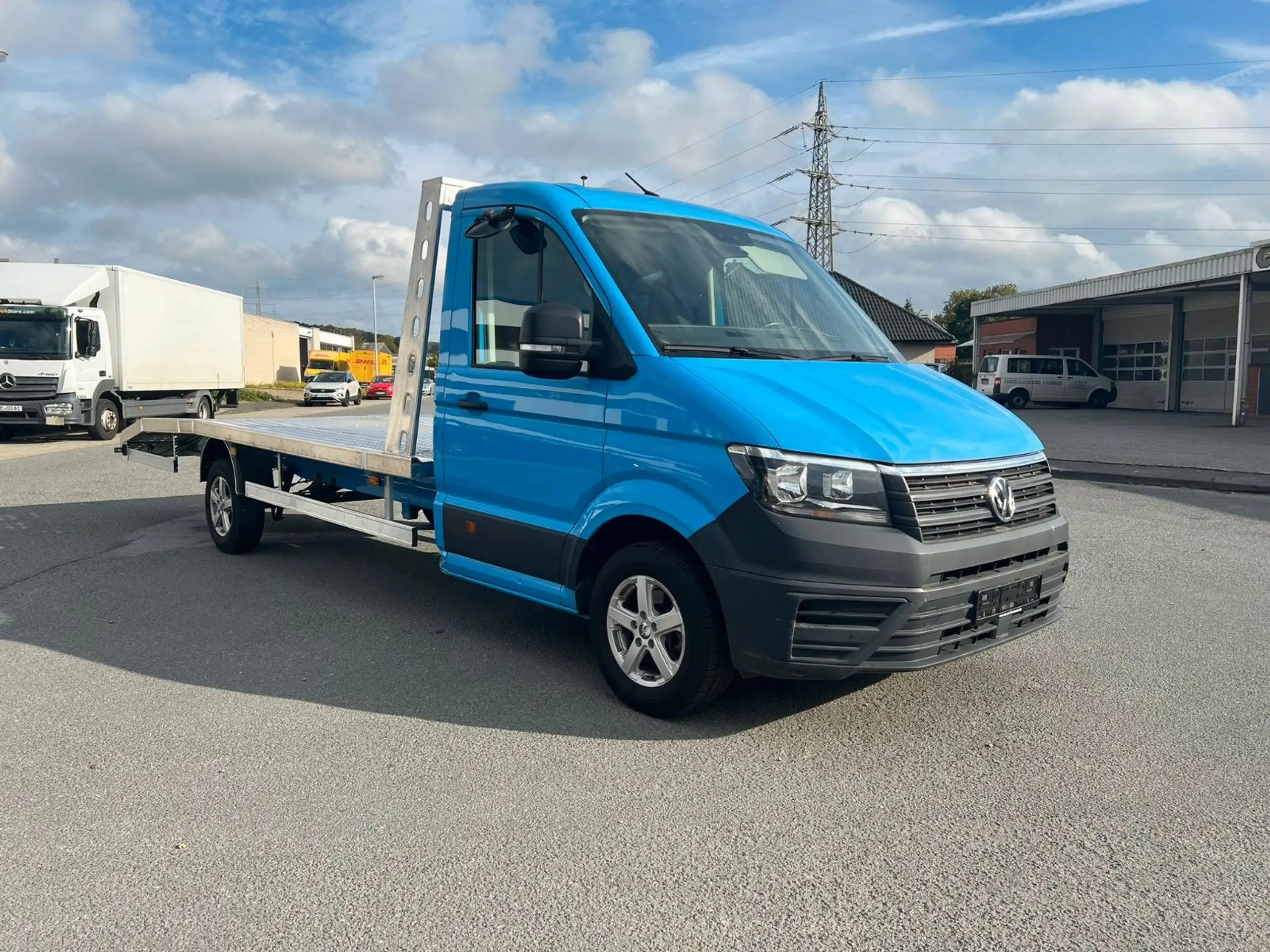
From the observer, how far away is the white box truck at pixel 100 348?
62.8 ft

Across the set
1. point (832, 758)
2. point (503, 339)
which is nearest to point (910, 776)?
point (832, 758)

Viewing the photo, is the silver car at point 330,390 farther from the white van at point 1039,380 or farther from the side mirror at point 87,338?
the white van at point 1039,380

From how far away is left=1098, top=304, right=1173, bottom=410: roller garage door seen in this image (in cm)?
3500

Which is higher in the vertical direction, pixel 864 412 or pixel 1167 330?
pixel 1167 330

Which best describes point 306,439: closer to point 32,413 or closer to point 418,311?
point 418,311

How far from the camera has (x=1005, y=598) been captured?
4176mm

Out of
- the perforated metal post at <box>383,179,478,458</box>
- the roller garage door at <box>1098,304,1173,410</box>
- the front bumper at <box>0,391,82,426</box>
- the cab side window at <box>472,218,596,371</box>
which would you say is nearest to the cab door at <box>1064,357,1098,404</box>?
the roller garage door at <box>1098,304,1173,410</box>

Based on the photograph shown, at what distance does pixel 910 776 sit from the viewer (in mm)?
3859

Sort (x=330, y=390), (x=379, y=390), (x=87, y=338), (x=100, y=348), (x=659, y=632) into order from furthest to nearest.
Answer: (x=379, y=390) < (x=330, y=390) < (x=100, y=348) < (x=87, y=338) < (x=659, y=632)

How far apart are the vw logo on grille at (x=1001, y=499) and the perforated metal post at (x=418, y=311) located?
10.0ft

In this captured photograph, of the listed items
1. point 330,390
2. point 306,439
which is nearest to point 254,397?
point 330,390

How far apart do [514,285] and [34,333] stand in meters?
17.9

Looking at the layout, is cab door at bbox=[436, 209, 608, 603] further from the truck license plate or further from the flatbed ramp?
the truck license plate

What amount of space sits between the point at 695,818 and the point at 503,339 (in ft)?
8.49
